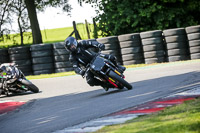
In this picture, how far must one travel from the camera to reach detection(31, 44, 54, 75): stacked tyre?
1911cm

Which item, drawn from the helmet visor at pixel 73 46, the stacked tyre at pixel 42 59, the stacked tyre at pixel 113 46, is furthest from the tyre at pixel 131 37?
the helmet visor at pixel 73 46

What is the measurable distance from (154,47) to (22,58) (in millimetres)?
5724

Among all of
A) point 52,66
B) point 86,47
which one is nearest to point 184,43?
point 52,66

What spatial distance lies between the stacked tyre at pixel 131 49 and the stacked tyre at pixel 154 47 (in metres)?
0.26

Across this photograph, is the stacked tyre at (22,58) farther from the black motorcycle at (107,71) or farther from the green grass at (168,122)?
the green grass at (168,122)

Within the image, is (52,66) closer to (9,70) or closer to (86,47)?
(9,70)

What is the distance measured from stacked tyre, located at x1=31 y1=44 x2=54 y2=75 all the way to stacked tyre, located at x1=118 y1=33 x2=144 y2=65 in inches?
124

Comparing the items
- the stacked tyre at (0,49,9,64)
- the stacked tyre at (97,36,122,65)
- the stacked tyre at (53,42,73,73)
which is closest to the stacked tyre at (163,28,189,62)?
the stacked tyre at (97,36,122,65)

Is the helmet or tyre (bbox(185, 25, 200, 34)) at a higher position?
the helmet

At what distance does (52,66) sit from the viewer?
19281 mm

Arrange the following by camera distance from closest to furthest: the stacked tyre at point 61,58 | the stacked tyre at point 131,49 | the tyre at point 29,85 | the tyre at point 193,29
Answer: the tyre at point 29,85, the tyre at point 193,29, the stacked tyre at point 131,49, the stacked tyre at point 61,58

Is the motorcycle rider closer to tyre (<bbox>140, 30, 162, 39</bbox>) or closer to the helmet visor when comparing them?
the helmet visor

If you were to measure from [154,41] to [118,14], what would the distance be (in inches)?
214

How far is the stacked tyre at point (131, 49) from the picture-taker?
17.8m
